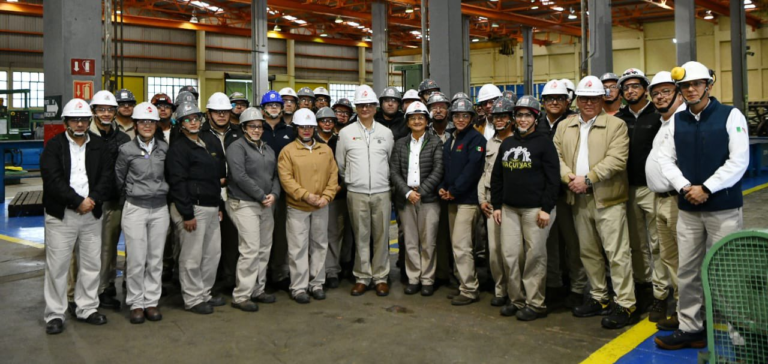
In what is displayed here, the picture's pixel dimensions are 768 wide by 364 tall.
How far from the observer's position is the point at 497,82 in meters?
37.0

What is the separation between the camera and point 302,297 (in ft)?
20.5

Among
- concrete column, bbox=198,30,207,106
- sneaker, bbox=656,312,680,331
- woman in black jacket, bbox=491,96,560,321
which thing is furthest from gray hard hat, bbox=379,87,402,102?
concrete column, bbox=198,30,207,106

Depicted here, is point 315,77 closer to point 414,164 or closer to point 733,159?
point 414,164

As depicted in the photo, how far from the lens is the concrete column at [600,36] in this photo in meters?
11.4

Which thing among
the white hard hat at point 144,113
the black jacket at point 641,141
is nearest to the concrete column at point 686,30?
the black jacket at point 641,141

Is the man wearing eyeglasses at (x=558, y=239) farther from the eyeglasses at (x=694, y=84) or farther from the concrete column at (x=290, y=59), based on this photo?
the concrete column at (x=290, y=59)

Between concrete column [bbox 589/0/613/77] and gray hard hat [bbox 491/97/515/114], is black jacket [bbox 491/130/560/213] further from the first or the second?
concrete column [bbox 589/0/613/77]

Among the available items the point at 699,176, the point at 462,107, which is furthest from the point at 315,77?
the point at 699,176

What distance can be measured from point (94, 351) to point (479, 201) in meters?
3.75

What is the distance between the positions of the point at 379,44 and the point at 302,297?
53.8 feet

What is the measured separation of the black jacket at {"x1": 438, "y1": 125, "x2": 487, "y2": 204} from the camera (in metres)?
6.16

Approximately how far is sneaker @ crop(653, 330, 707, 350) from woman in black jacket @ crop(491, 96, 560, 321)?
3.79ft

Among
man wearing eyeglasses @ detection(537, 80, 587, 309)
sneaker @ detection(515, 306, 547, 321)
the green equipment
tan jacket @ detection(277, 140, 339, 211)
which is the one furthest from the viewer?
tan jacket @ detection(277, 140, 339, 211)

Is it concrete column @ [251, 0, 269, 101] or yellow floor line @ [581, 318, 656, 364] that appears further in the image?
concrete column @ [251, 0, 269, 101]
